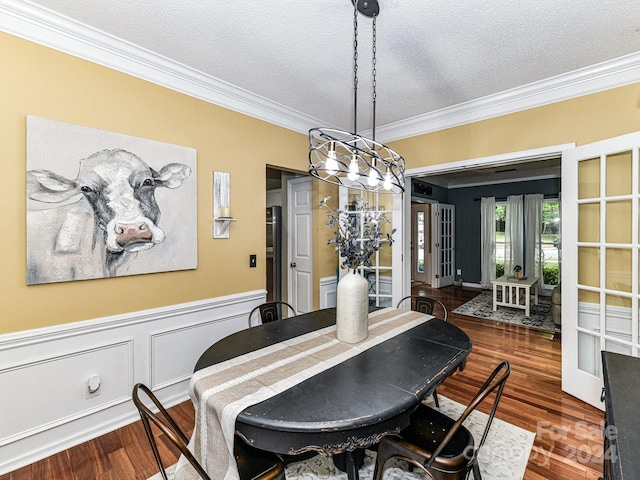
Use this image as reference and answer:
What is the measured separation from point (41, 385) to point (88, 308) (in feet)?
1.63

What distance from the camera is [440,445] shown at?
3.72 feet

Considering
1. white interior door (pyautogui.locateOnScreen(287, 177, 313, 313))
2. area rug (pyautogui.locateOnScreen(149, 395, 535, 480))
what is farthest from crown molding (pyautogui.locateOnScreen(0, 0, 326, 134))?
area rug (pyautogui.locateOnScreen(149, 395, 535, 480))

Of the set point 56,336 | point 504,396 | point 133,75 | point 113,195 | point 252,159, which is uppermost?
point 133,75

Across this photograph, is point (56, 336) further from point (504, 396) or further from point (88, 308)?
point (504, 396)

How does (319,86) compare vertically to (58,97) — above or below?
above

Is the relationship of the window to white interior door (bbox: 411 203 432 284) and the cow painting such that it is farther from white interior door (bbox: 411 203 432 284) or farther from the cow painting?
the cow painting

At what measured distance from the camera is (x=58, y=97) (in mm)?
1928

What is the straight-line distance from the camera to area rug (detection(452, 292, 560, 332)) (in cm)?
466

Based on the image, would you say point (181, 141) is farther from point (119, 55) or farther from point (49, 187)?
point (49, 187)

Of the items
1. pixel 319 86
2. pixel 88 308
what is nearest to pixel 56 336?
pixel 88 308

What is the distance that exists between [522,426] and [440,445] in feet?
5.16

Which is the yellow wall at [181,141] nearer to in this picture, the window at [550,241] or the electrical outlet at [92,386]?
the electrical outlet at [92,386]

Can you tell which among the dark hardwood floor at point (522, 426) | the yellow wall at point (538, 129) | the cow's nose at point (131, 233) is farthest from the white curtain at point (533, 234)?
the cow's nose at point (131, 233)

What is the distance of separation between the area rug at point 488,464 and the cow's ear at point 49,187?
1.77 meters
